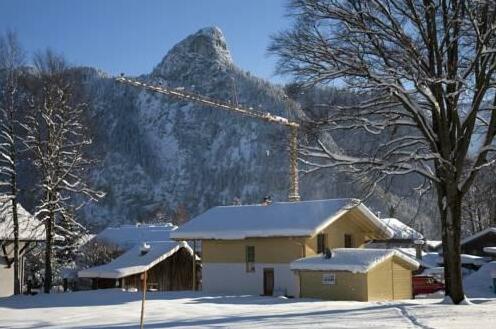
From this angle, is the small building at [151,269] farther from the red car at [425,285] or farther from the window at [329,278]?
A: the window at [329,278]

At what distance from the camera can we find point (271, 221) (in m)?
39.4

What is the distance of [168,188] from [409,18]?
590 feet

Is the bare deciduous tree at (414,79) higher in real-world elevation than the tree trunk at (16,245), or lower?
higher

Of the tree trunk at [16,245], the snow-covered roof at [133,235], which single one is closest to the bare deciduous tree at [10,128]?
the tree trunk at [16,245]

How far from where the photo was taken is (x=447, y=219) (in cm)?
2203

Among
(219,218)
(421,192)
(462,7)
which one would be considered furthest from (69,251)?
(462,7)

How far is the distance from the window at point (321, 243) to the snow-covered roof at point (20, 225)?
15260 millimetres

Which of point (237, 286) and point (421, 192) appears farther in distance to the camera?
point (237, 286)

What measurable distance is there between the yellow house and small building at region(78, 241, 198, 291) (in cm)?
645

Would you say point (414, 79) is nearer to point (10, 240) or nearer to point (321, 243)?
point (321, 243)

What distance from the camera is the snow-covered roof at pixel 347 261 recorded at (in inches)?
1244

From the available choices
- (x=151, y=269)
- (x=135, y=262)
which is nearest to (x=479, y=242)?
(x=151, y=269)

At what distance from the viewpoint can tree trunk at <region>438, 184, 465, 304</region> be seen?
71.4 ft

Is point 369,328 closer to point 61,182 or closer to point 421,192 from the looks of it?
point 421,192
